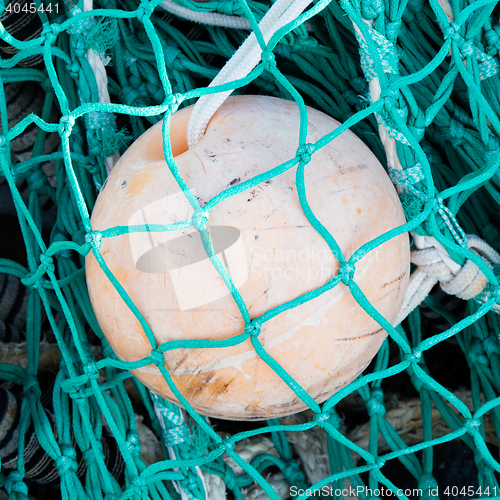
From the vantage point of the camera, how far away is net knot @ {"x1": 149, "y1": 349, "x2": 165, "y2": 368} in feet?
2.68

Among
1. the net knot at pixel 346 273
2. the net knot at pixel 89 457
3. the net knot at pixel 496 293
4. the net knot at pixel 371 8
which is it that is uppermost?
the net knot at pixel 371 8

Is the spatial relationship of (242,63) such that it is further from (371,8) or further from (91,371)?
(91,371)

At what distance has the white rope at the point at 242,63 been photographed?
852 millimetres

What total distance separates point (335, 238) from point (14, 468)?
883 millimetres

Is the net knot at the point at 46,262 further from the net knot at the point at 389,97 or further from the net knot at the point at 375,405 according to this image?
the net knot at the point at 375,405

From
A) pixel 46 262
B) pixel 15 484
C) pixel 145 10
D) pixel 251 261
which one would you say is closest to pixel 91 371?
pixel 46 262

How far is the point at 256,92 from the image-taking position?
1263mm

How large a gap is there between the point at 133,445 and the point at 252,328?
0.55 metres

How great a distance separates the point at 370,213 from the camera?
0.84 meters

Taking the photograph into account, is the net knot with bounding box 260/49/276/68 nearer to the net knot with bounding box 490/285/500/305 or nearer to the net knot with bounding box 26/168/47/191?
the net knot with bounding box 490/285/500/305

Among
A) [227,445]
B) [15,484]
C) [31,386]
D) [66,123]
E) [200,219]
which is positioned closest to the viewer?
[200,219]

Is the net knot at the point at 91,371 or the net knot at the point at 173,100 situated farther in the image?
the net knot at the point at 91,371

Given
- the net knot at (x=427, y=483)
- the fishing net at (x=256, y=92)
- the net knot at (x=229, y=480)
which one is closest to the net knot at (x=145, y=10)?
the fishing net at (x=256, y=92)

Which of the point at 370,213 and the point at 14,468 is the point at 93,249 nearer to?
the point at 370,213
